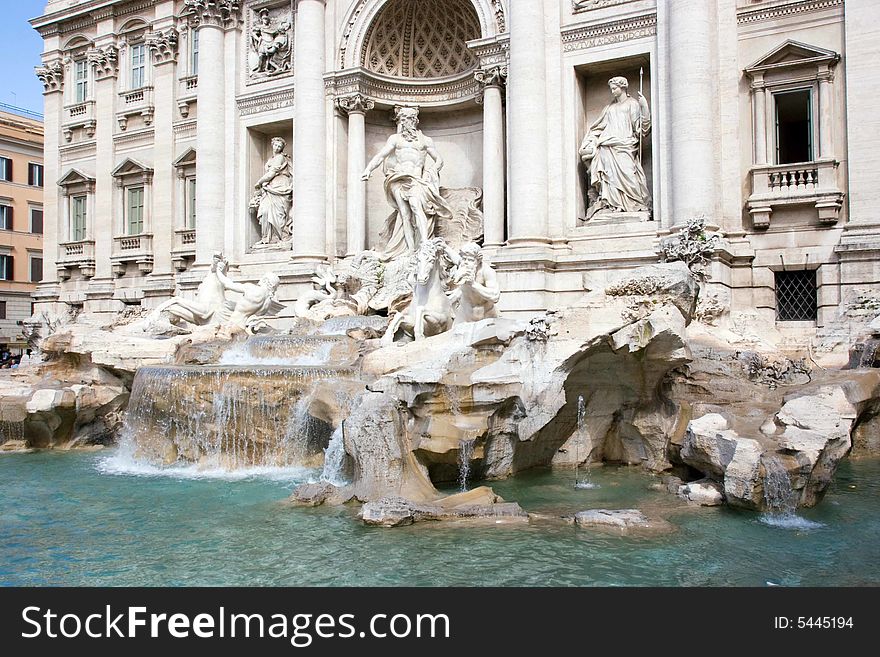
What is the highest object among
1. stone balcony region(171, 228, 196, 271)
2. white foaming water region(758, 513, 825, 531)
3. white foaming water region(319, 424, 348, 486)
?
stone balcony region(171, 228, 196, 271)

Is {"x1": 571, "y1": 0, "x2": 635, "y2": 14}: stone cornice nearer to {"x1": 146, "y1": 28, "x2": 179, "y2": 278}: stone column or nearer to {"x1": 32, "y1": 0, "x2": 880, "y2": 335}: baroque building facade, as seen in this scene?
{"x1": 32, "y1": 0, "x2": 880, "y2": 335}: baroque building facade

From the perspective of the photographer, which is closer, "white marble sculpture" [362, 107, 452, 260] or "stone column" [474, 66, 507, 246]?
"stone column" [474, 66, 507, 246]

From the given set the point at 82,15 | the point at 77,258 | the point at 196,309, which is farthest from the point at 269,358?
the point at 82,15

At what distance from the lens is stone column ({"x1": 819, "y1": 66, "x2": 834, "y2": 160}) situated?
45.6ft

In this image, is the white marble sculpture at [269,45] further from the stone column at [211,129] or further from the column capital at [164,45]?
the column capital at [164,45]

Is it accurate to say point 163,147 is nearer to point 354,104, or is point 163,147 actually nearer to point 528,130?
point 354,104

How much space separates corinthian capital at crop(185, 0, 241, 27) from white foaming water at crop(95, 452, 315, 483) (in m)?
13.0

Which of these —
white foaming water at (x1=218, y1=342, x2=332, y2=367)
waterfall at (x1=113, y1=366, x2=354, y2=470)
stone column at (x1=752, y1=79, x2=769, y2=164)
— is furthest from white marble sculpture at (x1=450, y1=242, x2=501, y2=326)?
stone column at (x1=752, y1=79, x2=769, y2=164)

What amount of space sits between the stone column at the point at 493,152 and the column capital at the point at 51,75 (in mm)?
15154

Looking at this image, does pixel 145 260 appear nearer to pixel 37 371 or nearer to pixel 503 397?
pixel 37 371

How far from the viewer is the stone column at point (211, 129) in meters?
20.2

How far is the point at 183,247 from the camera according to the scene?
71.5ft

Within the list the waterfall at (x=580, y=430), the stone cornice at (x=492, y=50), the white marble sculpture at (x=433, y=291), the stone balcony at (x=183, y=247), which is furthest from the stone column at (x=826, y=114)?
the stone balcony at (x=183, y=247)

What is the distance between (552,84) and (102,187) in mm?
14611
